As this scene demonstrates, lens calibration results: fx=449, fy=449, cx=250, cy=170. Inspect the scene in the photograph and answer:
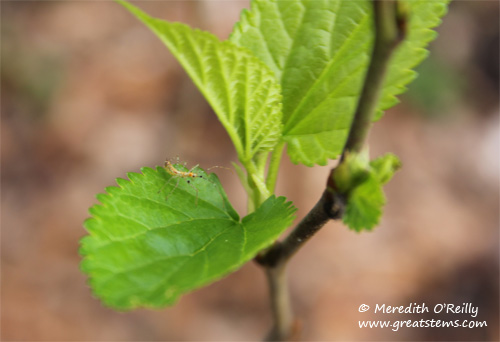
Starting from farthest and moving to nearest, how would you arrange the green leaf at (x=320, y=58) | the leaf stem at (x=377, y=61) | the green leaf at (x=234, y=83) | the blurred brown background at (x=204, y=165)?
the blurred brown background at (x=204, y=165) < the green leaf at (x=320, y=58) < the green leaf at (x=234, y=83) < the leaf stem at (x=377, y=61)

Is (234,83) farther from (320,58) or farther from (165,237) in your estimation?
(165,237)

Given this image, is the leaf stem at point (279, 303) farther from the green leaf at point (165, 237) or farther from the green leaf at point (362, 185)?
the green leaf at point (362, 185)

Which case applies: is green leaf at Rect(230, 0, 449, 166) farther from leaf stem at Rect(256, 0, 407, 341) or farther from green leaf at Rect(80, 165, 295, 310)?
green leaf at Rect(80, 165, 295, 310)

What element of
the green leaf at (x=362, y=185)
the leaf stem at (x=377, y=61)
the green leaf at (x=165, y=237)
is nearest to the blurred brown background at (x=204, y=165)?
the green leaf at (x=165, y=237)

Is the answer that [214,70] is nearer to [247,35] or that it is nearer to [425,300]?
[247,35]

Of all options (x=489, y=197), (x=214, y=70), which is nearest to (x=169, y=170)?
(x=214, y=70)

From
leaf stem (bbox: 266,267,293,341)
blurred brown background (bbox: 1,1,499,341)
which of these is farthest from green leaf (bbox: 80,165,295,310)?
blurred brown background (bbox: 1,1,499,341)
